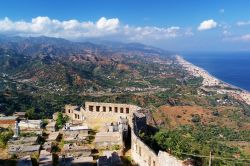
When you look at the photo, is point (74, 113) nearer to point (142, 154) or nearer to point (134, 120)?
point (134, 120)

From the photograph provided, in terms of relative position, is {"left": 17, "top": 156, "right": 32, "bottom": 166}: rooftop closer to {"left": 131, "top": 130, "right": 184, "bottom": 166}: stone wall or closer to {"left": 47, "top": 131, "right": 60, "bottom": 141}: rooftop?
{"left": 47, "top": 131, "right": 60, "bottom": 141}: rooftop

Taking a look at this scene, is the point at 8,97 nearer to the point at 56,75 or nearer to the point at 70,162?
the point at 56,75

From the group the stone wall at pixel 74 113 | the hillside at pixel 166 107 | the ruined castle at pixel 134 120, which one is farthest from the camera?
the hillside at pixel 166 107

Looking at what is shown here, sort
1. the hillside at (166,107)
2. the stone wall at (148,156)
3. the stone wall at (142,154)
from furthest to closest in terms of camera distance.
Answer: the hillside at (166,107)
the stone wall at (142,154)
the stone wall at (148,156)

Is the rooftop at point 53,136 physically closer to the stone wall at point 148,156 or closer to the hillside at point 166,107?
the stone wall at point 148,156

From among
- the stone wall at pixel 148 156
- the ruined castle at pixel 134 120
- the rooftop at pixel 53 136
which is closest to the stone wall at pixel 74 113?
the ruined castle at pixel 134 120

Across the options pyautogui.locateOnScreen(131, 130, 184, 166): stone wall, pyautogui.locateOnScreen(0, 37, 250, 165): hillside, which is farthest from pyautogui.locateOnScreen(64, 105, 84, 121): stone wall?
pyautogui.locateOnScreen(131, 130, 184, 166): stone wall

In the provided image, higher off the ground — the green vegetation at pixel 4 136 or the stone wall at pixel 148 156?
the stone wall at pixel 148 156

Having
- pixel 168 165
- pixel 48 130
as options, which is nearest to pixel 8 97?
pixel 48 130
